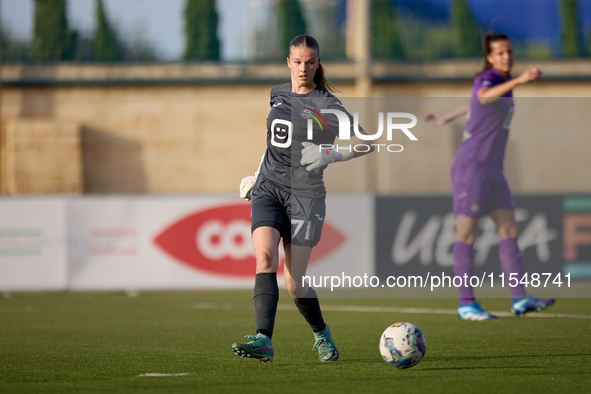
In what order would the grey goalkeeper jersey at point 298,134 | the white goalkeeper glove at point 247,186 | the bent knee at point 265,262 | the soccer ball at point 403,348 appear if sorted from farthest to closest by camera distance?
the white goalkeeper glove at point 247,186 → the grey goalkeeper jersey at point 298,134 → the bent knee at point 265,262 → the soccer ball at point 403,348

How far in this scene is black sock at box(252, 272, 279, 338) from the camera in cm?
437

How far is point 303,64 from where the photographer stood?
4.56 metres

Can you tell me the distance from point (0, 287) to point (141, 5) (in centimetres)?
797

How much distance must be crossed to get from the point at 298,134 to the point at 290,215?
48cm

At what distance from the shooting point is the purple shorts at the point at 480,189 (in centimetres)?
677

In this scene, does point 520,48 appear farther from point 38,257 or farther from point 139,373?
point 139,373

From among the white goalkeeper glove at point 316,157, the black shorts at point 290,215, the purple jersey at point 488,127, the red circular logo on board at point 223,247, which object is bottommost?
the red circular logo on board at point 223,247

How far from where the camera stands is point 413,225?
11523 mm

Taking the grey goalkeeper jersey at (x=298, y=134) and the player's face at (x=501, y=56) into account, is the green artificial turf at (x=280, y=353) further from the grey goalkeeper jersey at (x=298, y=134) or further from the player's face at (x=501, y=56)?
the player's face at (x=501, y=56)

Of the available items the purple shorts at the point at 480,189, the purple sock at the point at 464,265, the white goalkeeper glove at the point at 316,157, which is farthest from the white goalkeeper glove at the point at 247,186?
the purple sock at the point at 464,265

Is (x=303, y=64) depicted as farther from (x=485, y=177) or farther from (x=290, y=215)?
(x=485, y=177)

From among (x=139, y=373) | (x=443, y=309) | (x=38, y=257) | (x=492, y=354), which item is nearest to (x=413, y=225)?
(x=443, y=309)

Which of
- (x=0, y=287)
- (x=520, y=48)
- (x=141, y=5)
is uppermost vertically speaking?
(x=141, y=5)

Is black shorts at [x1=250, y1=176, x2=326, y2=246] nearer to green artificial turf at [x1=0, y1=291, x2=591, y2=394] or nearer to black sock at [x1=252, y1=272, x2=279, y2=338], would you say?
black sock at [x1=252, y1=272, x2=279, y2=338]
